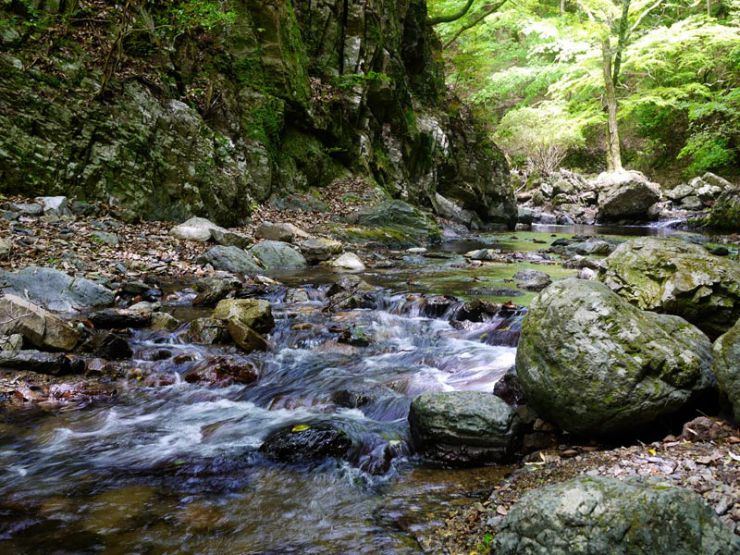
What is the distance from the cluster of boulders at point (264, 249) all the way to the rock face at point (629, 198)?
15151 mm

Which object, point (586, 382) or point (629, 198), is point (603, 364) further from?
point (629, 198)

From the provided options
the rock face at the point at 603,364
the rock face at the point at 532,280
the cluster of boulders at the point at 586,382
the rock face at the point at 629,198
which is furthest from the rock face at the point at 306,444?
the rock face at the point at 629,198

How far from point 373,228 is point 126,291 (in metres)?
7.55

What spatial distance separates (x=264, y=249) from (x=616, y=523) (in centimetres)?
802

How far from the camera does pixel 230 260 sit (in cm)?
815

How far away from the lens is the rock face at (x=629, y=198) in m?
20.0

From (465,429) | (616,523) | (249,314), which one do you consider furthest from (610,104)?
(616,523)

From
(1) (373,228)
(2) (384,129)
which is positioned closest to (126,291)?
(1) (373,228)

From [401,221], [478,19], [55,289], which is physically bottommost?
[401,221]

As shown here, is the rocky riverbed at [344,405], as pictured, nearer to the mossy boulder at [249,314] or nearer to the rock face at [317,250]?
the mossy boulder at [249,314]

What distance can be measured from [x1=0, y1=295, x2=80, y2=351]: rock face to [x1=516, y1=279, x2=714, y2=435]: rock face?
4030mm

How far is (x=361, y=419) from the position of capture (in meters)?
3.78

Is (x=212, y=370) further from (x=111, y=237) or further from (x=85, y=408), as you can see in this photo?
(x=111, y=237)

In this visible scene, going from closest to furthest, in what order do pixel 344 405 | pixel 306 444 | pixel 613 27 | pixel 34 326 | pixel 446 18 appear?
pixel 306 444
pixel 344 405
pixel 34 326
pixel 446 18
pixel 613 27
